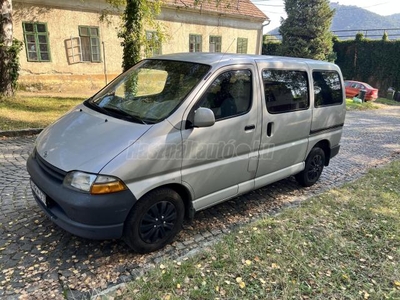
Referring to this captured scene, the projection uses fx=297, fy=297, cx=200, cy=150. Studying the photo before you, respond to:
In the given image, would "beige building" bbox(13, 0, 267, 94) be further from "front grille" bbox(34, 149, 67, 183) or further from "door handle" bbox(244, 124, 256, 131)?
"front grille" bbox(34, 149, 67, 183)

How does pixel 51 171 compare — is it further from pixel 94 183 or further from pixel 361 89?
pixel 361 89

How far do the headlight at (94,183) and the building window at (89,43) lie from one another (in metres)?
13.2

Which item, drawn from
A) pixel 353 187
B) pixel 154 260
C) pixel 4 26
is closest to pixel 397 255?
pixel 353 187

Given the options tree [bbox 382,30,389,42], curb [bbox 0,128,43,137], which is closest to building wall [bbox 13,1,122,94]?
curb [bbox 0,128,43,137]

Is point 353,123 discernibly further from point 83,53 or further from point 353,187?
point 83,53

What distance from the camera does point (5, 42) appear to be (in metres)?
8.83

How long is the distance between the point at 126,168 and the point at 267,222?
203 centimetres

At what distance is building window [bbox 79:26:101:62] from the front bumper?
12.9 m

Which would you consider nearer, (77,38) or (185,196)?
(185,196)

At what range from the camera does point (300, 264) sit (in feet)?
9.98

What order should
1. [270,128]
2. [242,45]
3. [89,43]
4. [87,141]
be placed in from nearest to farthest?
[87,141] → [270,128] → [89,43] → [242,45]

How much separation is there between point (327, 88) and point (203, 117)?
2.78 meters

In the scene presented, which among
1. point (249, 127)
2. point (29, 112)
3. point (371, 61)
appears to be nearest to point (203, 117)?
point (249, 127)

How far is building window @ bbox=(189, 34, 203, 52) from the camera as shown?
17641 millimetres
